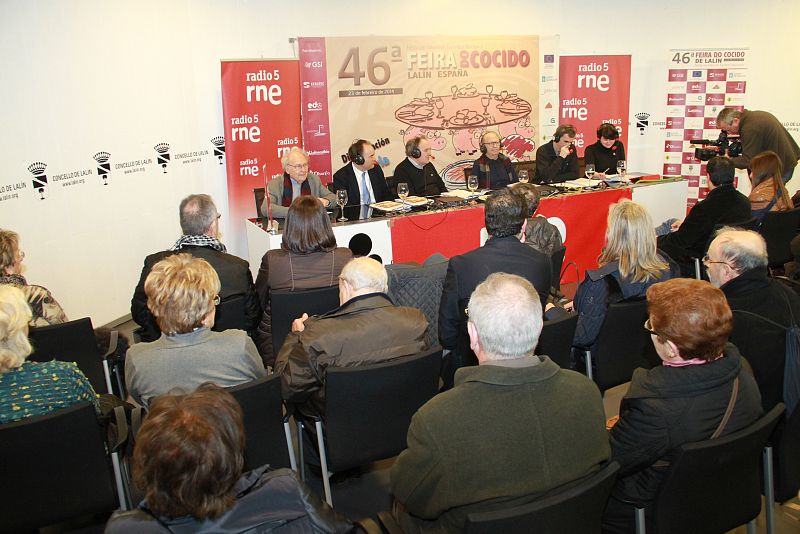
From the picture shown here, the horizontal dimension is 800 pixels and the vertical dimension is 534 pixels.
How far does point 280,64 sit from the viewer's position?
6723mm

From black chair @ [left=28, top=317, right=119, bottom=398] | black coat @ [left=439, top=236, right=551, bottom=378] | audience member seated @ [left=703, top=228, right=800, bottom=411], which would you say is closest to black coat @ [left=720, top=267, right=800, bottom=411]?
audience member seated @ [left=703, top=228, right=800, bottom=411]

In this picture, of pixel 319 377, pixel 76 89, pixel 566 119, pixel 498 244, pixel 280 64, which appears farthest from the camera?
pixel 566 119

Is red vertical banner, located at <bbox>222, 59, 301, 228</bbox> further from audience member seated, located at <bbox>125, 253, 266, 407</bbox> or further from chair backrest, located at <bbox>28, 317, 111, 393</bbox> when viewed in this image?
audience member seated, located at <bbox>125, 253, 266, 407</bbox>

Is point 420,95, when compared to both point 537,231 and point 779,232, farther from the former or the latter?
point 779,232

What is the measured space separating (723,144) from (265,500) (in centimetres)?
Answer: 740

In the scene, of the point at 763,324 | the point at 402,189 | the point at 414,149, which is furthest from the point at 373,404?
the point at 414,149

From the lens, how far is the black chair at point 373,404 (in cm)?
258

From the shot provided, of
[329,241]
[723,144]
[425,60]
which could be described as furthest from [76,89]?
[723,144]

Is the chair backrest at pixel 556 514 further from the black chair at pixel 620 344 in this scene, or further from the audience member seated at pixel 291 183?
the audience member seated at pixel 291 183

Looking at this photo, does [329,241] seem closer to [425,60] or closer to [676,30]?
[425,60]

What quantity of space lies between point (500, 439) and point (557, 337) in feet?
4.39

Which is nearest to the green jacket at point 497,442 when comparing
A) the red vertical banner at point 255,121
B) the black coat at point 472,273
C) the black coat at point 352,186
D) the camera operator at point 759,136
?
the black coat at point 472,273

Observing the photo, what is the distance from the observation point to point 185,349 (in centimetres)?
256

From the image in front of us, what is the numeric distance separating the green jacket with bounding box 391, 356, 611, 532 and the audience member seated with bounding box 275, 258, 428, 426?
83 cm
